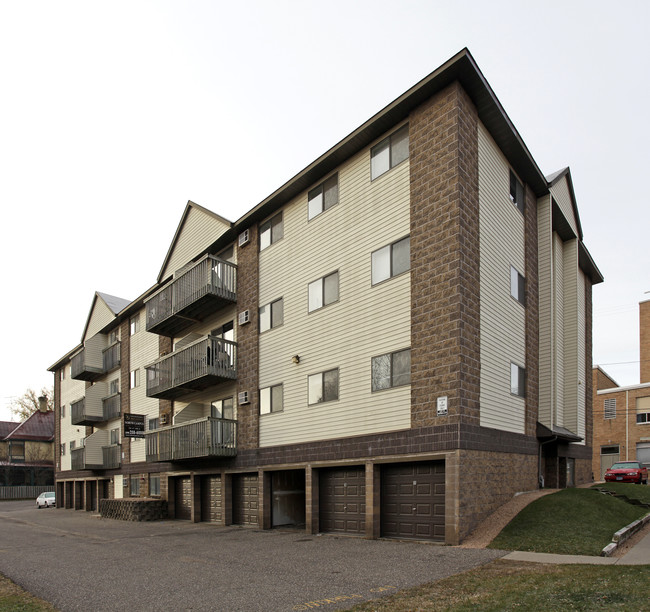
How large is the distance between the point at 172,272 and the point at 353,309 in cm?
1365

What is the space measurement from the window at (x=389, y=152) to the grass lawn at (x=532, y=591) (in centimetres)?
1120

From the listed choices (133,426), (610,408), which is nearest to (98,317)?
(133,426)

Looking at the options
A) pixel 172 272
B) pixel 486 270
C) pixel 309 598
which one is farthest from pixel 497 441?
pixel 172 272

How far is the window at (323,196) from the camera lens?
19109mm

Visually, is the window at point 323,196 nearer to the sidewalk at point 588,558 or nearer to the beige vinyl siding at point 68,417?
the sidewalk at point 588,558

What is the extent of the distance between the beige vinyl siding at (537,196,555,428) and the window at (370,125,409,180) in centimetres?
678

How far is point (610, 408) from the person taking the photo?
43.2 m

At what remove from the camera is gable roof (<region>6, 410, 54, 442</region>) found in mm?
63094

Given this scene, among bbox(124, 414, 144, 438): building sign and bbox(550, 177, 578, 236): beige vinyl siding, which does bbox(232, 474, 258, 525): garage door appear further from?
bbox(550, 177, 578, 236): beige vinyl siding

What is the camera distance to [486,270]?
16172mm

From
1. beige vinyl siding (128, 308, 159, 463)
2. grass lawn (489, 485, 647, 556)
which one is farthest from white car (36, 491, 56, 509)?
grass lawn (489, 485, 647, 556)

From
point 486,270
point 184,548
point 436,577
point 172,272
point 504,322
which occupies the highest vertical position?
point 172,272

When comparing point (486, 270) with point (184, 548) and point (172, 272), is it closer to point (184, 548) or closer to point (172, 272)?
point (184, 548)

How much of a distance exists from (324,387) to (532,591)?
10.5 metres
